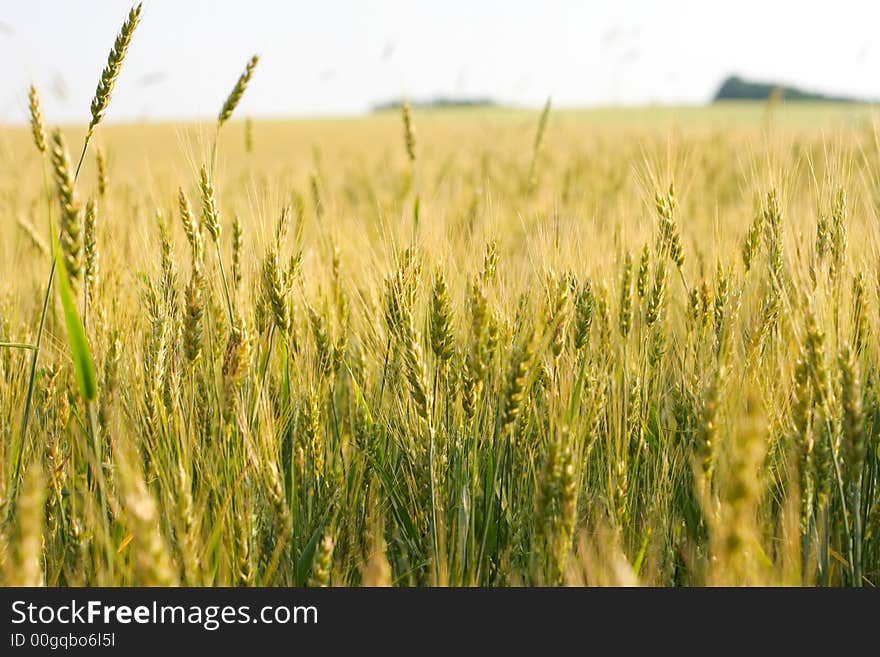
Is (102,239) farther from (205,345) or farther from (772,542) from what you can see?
(772,542)

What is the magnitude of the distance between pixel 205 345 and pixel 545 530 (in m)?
0.98

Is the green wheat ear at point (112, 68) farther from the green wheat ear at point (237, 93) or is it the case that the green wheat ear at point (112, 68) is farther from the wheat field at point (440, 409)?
the green wheat ear at point (237, 93)

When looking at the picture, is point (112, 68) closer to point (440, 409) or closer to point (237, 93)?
point (237, 93)

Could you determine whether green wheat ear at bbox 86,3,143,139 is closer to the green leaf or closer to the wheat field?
the wheat field

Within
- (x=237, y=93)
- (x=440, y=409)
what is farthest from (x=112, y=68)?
(x=440, y=409)

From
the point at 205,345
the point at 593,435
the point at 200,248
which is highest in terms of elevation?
the point at 200,248

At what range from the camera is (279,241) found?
1.81 m

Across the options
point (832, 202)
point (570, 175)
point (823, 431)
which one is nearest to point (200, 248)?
point (823, 431)

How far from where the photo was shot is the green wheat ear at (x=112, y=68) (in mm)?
1521

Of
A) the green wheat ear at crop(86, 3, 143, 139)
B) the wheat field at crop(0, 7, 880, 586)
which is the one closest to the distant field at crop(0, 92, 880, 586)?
the wheat field at crop(0, 7, 880, 586)

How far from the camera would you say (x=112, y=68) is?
1.52 m

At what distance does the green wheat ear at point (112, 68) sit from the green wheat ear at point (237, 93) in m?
0.42

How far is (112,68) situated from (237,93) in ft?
1.56

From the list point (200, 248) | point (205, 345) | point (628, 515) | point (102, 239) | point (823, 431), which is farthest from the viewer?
point (102, 239)
